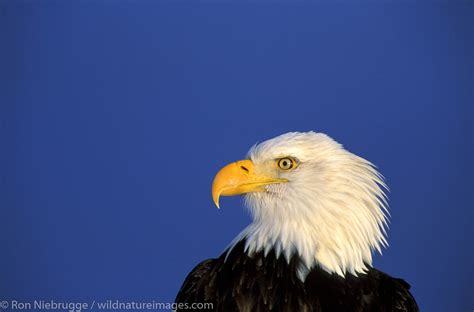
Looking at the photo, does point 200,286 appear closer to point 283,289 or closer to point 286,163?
point 283,289

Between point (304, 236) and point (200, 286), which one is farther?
point (200, 286)

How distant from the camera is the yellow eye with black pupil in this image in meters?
3.95

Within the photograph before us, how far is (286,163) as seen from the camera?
395 cm

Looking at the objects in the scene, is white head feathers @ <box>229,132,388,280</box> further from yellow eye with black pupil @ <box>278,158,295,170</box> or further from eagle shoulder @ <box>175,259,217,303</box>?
eagle shoulder @ <box>175,259,217,303</box>

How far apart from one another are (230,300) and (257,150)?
2.38ft

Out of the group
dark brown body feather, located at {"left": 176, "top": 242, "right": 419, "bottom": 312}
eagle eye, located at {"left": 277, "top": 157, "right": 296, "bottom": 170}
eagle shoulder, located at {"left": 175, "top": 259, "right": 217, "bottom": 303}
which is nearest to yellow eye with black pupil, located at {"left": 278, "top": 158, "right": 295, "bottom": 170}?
eagle eye, located at {"left": 277, "top": 157, "right": 296, "bottom": 170}

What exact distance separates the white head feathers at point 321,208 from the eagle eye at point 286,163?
0.03 metres

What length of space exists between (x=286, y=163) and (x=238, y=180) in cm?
24

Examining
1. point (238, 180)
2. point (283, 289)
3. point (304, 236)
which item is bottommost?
point (283, 289)

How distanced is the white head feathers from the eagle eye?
26 mm

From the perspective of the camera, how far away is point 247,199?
13.4 feet

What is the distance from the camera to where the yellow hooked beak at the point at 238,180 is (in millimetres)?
3930

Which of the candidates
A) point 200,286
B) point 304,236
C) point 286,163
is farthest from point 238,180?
point 200,286

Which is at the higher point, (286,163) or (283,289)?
(286,163)
